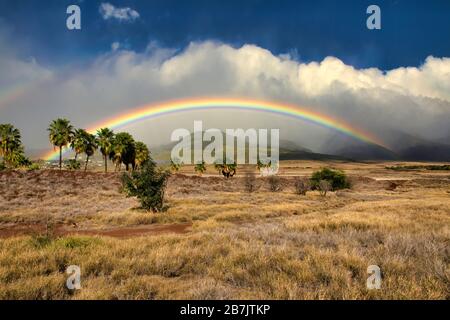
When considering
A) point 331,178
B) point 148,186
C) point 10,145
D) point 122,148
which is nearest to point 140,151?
point 122,148

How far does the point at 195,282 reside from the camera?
6723mm

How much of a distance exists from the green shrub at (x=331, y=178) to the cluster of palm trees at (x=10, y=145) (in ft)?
188

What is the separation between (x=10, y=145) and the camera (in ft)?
206

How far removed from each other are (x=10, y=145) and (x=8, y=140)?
1.02 meters

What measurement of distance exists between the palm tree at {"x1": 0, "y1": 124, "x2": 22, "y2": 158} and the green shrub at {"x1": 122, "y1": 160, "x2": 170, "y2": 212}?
51.5 metres

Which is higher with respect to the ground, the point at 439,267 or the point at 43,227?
the point at 439,267

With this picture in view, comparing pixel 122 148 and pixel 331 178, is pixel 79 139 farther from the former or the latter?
pixel 331 178

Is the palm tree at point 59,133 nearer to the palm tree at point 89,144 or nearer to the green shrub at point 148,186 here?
the palm tree at point 89,144

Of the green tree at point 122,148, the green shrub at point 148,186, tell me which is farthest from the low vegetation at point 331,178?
the green tree at point 122,148

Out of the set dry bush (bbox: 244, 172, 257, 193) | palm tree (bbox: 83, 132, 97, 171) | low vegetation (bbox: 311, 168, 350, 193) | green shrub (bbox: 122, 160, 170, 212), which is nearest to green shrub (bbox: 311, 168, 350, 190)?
low vegetation (bbox: 311, 168, 350, 193)

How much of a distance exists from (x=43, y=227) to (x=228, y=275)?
14.9 metres

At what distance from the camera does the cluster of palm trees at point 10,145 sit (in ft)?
204
